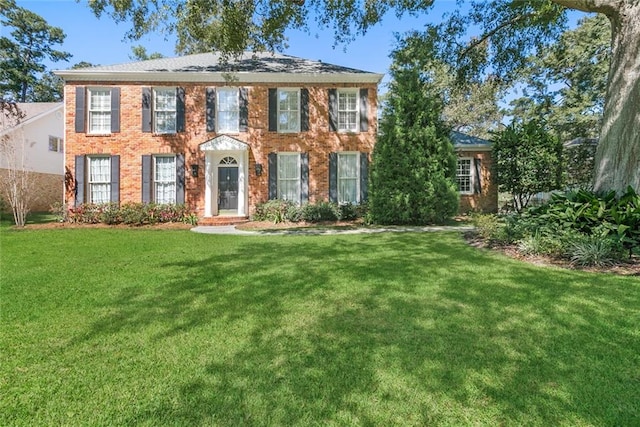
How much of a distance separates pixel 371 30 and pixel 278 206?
23.2ft

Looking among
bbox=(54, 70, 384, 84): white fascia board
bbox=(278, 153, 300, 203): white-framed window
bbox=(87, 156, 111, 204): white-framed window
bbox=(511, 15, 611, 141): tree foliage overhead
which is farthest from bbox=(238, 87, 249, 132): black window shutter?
bbox=(511, 15, 611, 141): tree foliage overhead

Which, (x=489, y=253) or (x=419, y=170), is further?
(x=419, y=170)

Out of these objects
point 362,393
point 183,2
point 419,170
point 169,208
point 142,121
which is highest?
point 183,2

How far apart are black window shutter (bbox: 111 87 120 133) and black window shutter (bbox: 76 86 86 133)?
1124 millimetres

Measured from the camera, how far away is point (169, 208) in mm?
13398

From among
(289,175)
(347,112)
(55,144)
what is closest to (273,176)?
(289,175)

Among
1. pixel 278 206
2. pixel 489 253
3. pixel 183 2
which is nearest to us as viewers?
pixel 489 253

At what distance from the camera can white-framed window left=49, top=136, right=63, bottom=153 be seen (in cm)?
1973

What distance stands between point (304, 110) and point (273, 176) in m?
3.04

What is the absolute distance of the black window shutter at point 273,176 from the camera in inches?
558

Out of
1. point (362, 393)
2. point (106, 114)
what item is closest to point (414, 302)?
point (362, 393)

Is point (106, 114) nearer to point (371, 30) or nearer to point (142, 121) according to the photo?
point (142, 121)

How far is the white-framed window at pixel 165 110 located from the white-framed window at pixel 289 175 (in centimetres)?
465

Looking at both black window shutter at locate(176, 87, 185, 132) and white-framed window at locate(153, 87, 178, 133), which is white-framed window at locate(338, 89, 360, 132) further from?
white-framed window at locate(153, 87, 178, 133)
